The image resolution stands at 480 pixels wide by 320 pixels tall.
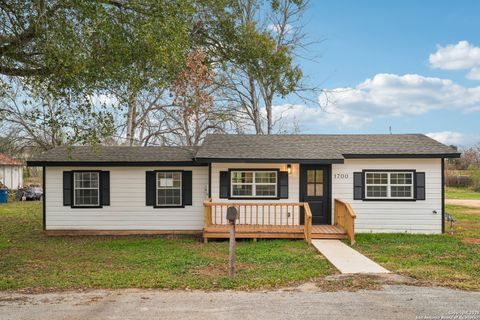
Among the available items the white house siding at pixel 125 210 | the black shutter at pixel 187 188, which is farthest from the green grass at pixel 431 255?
the black shutter at pixel 187 188

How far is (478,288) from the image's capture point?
6.71 meters

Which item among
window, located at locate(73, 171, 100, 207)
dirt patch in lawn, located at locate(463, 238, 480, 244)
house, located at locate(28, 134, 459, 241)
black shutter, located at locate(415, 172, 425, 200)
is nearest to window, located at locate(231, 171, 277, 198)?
house, located at locate(28, 134, 459, 241)

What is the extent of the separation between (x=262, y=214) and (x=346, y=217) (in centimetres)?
239

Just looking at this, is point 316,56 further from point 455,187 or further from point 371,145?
point 455,187

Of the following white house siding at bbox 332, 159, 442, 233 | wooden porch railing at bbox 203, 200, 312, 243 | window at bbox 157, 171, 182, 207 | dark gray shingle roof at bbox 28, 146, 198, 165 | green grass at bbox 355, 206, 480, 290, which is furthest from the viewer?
window at bbox 157, 171, 182, 207

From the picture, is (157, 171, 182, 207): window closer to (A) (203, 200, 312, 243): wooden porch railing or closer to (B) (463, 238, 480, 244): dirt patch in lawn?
(A) (203, 200, 312, 243): wooden porch railing

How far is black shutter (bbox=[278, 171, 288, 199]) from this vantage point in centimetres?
1269

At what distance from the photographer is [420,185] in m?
12.9

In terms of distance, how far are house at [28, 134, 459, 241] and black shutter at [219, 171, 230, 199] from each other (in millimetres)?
30

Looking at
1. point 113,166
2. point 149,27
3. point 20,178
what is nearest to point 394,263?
point 149,27

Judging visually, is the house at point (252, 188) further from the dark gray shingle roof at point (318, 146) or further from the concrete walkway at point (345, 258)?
the concrete walkway at point (345, 258)

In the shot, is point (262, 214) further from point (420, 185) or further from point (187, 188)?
point (420, 185)

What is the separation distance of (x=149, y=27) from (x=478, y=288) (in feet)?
26.5

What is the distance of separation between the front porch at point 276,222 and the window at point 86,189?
3983 mm
